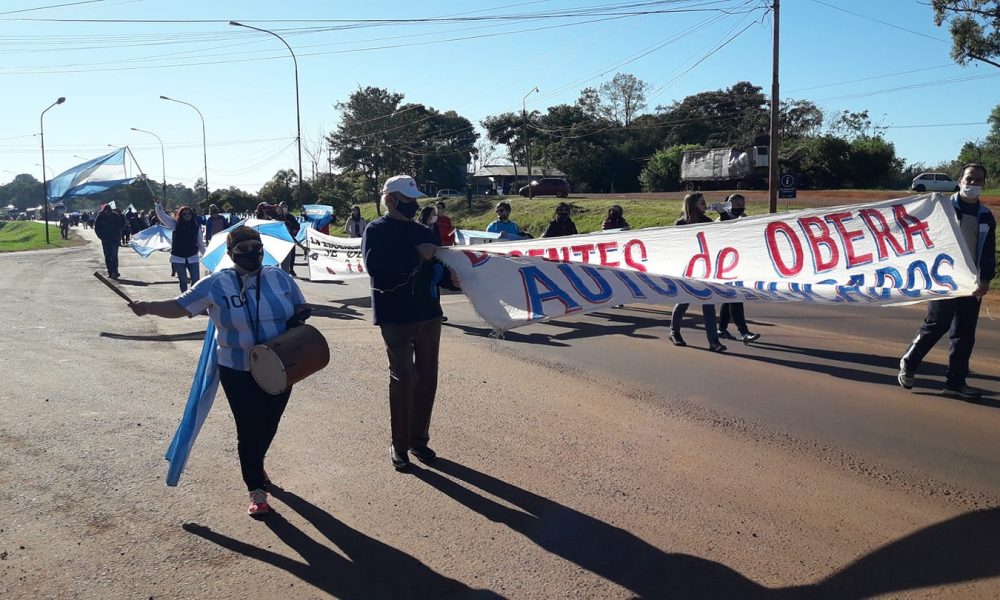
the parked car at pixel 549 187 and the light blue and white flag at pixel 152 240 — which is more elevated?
the parked car at pixel 549 187

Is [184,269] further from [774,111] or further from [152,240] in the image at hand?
[774,111]

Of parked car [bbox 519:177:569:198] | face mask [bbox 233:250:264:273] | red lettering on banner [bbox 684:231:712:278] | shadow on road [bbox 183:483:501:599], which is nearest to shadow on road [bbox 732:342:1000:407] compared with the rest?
red lettering on banner [bbox 684:231:712:278]

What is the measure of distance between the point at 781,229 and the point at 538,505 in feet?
10.0

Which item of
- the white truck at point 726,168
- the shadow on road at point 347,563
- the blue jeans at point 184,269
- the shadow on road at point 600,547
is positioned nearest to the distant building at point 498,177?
the white truck at point 726,168

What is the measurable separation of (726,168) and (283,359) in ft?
144

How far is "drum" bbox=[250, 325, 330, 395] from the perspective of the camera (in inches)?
167

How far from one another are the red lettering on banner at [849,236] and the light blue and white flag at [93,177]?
2328 centimetres

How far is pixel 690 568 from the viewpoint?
3.71 m

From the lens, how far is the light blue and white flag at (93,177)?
A: 2391cm

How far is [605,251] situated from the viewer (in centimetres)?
616

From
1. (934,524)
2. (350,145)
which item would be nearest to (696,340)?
(934,524)

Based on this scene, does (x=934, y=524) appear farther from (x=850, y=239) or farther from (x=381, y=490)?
(x=381, y=490)

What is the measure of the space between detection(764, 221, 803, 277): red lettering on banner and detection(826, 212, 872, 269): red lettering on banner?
30 centimetres

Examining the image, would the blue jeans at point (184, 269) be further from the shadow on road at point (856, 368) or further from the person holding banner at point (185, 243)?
the shadow on road at point (856, 368)
